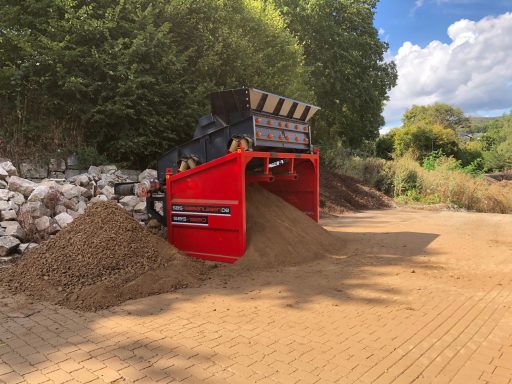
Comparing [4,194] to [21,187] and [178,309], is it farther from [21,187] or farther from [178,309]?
[178,309]

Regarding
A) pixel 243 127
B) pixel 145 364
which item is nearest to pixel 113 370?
pixel 145 364

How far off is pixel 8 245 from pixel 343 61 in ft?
90.4

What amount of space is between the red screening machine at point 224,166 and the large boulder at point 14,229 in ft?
A: 6.79

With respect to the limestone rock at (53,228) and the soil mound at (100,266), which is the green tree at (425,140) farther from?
the soil mound at (100,266)

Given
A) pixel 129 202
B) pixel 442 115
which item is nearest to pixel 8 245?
pixel 129 202

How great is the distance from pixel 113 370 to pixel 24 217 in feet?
16.3

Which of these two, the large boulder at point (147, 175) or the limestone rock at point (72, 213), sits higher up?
the large boulder at point (147, 175)

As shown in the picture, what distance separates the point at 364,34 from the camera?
31.9 metres

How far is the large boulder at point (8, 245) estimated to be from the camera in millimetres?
6529

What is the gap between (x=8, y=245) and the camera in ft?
21.5

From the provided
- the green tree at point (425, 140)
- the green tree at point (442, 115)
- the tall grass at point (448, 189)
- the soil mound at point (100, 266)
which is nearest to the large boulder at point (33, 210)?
the soil mound at point (100, 266)

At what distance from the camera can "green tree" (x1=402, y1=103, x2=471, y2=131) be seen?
7281cm

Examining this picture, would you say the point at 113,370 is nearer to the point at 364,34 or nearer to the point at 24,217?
the point at 24,217

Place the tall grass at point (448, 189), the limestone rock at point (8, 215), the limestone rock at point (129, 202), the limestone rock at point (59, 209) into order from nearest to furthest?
the limestone rock at point (8, 215) → the limestone rock at point (59, 209) → the limestone rock at point (129, 202) → the tall grass at point (448, 189)
